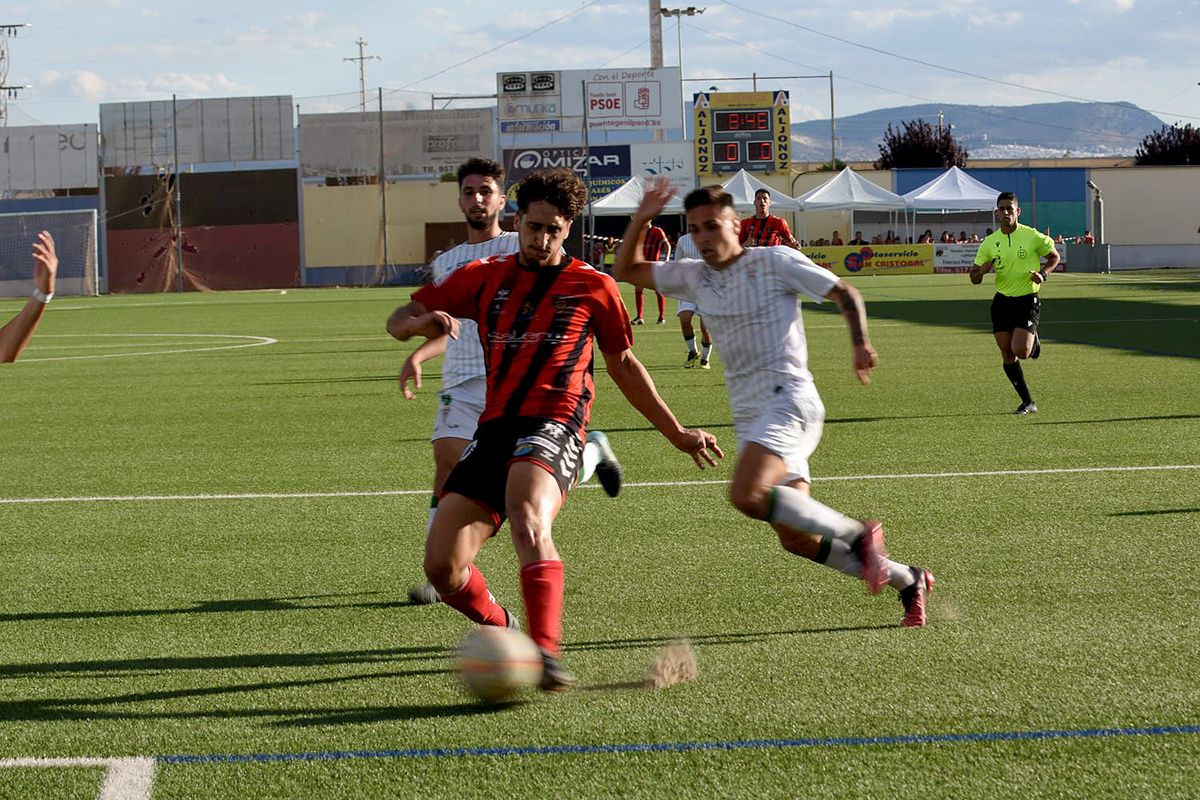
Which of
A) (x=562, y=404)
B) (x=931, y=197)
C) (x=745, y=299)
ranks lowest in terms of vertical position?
(x=562, y=404)

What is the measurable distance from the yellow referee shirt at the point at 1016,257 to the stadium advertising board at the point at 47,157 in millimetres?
65930

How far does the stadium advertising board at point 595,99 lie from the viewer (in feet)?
248

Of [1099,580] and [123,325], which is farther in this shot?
[123,325]

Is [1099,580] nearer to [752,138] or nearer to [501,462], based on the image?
[501,462]

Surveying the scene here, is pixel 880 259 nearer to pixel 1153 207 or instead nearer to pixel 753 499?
pixel 1153 207

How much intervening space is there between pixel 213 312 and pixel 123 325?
6.21 m

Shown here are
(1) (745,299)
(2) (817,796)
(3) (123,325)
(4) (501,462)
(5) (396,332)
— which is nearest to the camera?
(2) (817,796)

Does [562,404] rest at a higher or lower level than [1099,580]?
higher

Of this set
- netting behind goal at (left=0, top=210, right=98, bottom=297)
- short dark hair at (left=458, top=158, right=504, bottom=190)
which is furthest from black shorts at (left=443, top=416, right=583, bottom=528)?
netting behind goal at (left=0, top=210, right=98, bottom=297)

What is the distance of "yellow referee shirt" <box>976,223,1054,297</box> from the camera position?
14.8 m

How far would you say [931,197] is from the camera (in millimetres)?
57594

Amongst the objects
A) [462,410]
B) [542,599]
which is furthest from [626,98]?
[542,599]

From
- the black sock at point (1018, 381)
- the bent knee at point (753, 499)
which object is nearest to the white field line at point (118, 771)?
the bent knee at point (753, 499)

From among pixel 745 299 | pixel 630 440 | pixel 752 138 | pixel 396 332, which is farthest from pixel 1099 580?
pixel 752 138
